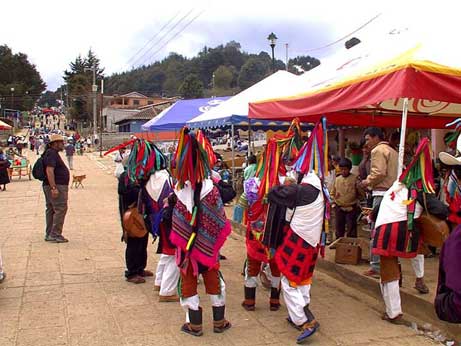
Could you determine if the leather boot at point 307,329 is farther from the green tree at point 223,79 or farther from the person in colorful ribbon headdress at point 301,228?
the green tree at point 223,79

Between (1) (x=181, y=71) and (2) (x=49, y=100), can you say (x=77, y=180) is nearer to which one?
(1) (x=181, y=71)

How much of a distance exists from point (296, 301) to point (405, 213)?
1287mm

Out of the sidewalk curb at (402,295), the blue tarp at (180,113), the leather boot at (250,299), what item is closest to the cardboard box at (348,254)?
the sidewalk curb at (402,295)

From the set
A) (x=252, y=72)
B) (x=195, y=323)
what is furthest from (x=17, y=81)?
(x=195, y=323)

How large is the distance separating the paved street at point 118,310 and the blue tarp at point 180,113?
309 inches

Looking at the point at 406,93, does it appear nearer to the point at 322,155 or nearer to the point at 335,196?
the point at 322,155

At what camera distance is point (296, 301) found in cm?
449

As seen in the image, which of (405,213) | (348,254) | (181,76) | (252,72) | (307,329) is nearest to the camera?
(307,329)

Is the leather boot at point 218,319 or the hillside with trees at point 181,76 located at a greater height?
the hillside with trees at point 181,76

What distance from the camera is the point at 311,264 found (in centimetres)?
459

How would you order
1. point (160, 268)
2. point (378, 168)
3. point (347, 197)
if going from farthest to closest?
point (347, 197)
point (378, 168)
point (160, 268)

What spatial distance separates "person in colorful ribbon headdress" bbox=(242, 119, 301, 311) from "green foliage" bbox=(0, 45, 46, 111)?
75046mm

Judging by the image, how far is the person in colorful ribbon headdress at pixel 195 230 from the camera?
14.9ft

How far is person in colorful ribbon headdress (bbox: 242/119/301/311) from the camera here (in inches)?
201
